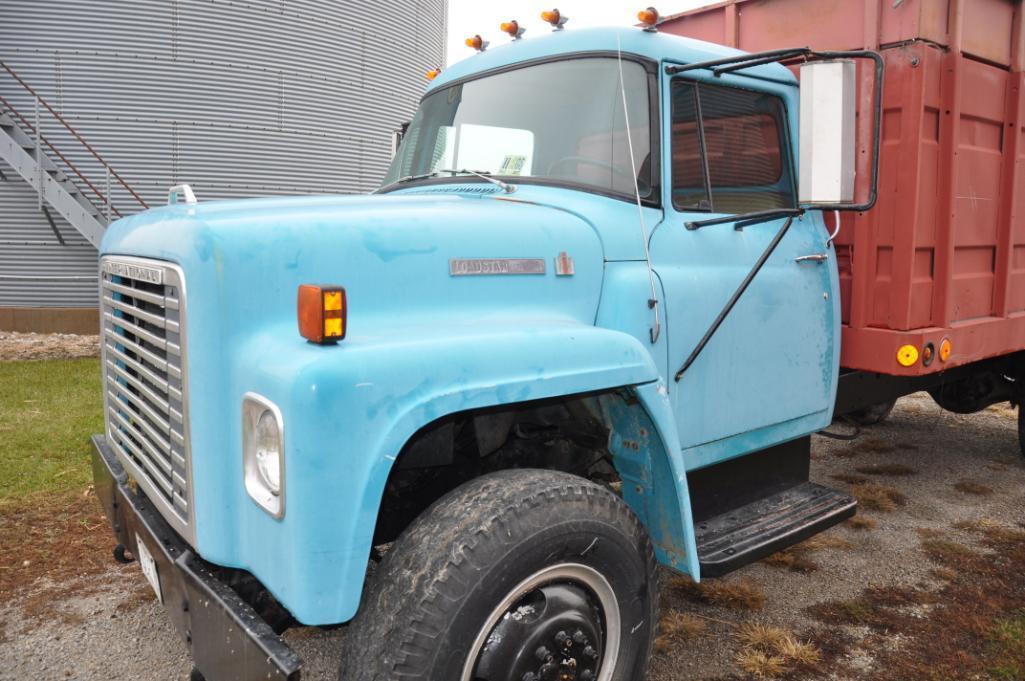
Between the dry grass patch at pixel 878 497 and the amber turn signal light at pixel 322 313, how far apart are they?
412cm

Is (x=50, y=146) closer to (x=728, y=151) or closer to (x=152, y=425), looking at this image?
(x=152, y=425)

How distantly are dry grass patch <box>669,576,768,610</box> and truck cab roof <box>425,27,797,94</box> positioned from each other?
234 centimetres

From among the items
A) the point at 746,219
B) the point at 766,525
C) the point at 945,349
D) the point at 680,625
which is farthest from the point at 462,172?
the point at 945,349

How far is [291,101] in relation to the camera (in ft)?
39.8

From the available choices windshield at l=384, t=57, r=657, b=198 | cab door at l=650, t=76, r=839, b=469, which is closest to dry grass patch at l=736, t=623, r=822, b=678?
cab door at l=650, t=76, r=839, b=469

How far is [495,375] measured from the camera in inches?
87.7

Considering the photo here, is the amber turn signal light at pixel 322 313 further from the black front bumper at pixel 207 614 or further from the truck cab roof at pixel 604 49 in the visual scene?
the truck cab roof at pixel 604 49

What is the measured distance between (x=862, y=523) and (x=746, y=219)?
2.43m

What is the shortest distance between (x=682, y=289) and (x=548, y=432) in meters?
0.72

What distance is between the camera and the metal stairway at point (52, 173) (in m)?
10.7

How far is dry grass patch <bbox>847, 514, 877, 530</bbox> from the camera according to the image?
15.4 feet

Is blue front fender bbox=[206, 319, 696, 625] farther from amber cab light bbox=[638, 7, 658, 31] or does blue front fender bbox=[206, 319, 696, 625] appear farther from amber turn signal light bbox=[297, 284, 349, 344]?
amber cab light bbox=[638, 7, 658, 31]

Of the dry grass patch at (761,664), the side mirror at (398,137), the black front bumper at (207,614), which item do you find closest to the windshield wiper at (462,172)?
the side mirror at (398,137)

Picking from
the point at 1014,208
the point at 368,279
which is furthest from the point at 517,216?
the point at 1014,208
